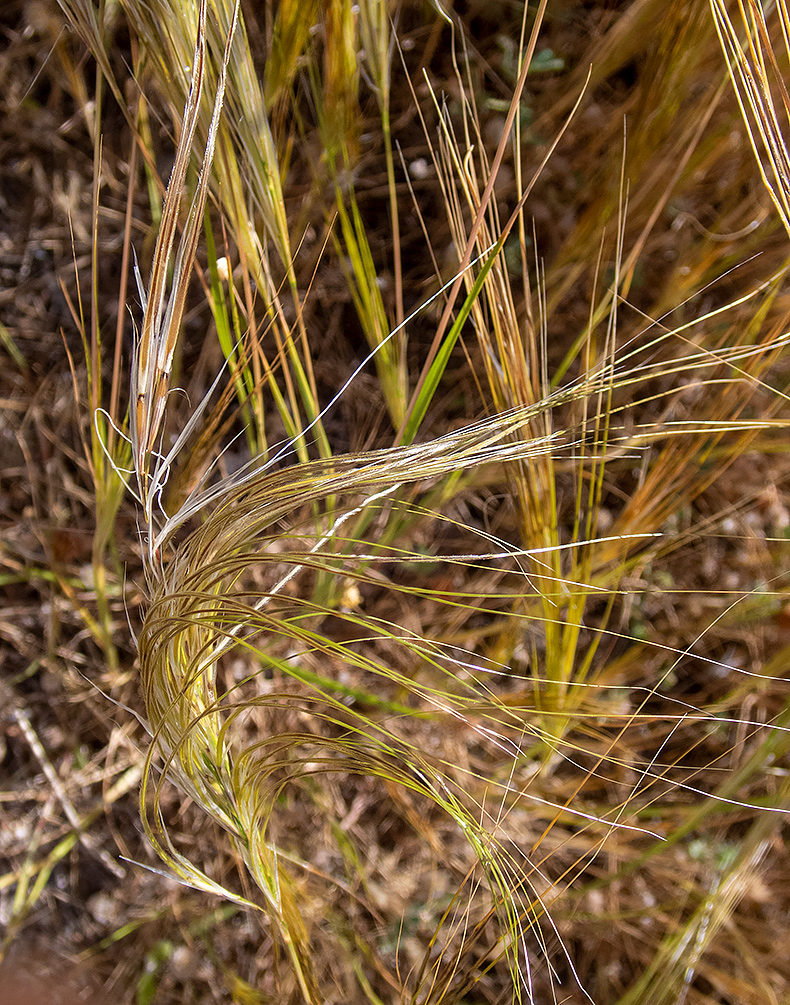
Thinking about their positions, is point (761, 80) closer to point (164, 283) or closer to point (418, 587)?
point (164, 283)

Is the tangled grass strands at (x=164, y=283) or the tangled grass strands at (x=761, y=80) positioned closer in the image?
the tangled grass strands at (x=164, y=283)

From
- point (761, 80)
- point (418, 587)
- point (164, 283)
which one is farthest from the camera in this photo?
point (418, 587)

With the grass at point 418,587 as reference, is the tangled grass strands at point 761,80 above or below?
above

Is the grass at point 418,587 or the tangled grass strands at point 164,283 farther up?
the tangled grass strands at point 164,283

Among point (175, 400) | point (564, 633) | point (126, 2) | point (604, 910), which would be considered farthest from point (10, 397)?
point (604, 910)

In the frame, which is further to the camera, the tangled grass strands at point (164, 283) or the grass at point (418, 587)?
the grass at point (418, 587)

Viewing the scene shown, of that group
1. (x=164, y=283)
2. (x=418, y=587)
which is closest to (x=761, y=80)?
(x=164, y=283)

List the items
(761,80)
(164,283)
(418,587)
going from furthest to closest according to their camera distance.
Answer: (418,587) < (761,80) < (164,283)

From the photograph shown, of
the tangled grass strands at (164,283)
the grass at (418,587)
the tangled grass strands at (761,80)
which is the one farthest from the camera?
the grass at (418,587)

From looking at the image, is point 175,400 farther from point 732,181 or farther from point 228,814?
point 732,181

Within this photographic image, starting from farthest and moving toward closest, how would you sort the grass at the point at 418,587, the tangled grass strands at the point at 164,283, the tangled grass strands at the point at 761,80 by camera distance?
1. the grass at the point at 418,587
2. the tangled grass strands at the point at 761,80
3. the tangled grass strands at the point at 164,283

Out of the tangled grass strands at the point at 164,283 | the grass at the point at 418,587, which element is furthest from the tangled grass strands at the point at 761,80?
the tangled grass strands at the point at 164,283

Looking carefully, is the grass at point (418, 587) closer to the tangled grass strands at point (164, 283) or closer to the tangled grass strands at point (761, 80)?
the tangled grass strands at point (761, 80)

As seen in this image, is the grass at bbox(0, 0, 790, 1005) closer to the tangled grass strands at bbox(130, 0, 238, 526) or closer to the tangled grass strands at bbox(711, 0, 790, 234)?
the tangled grass strands at bbox(711, 0, 790, 234)
